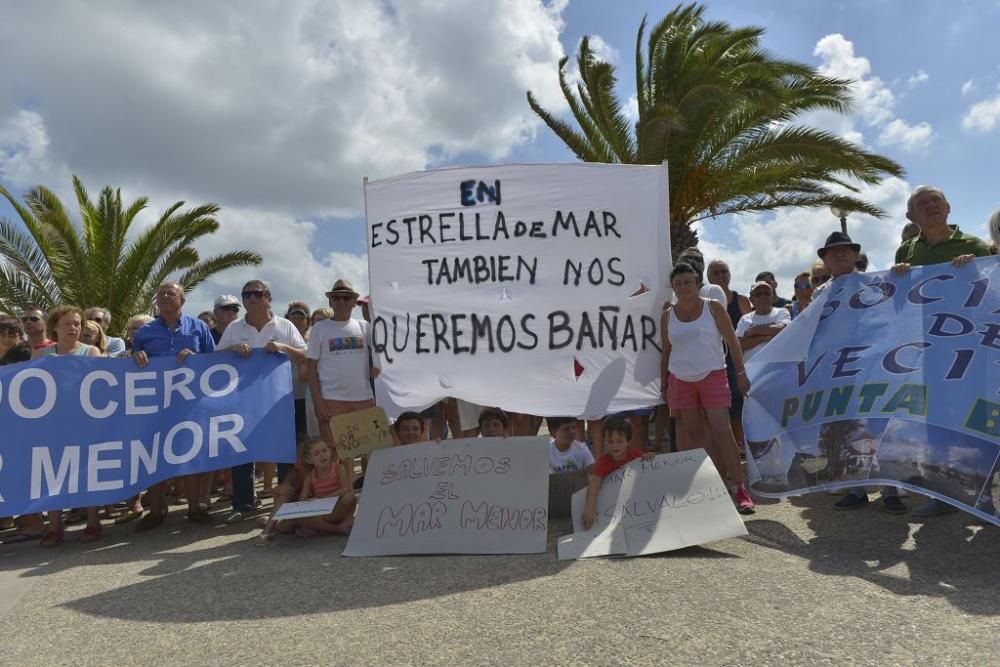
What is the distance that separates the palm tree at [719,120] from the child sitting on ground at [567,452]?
656 cm

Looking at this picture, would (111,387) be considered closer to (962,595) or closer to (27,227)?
(962,595)

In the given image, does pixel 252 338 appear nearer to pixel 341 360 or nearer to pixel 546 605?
pixel 341 360

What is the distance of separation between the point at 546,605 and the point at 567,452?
79.0 inches

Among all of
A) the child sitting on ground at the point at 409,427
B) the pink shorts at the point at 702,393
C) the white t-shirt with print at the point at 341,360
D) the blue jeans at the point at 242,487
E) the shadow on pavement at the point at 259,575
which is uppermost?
the white t-shirt with print at the point at 341,360

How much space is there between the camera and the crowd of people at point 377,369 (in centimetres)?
457

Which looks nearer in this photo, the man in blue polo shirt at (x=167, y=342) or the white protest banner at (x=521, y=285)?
the white protest banner at (x=521, y=285)

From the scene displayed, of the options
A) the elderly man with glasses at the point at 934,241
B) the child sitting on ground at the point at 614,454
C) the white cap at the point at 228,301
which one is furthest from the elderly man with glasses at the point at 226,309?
the elderly man with glasses at the point at 934,241

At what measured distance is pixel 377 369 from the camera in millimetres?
4793

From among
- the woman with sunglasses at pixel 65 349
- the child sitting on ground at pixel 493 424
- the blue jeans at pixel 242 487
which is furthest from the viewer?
the blue jeans at pixel 242 487

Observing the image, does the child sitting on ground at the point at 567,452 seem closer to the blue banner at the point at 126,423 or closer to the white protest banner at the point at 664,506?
the white protest banner at the point at 664,506

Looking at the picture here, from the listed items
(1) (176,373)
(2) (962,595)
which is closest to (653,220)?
(2) (962,595)

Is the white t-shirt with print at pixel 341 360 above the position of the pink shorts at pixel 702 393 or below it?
above

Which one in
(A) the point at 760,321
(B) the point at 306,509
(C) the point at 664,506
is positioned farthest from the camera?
(A) the point at 760,321

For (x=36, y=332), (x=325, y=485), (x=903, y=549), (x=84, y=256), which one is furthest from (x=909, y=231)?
(x=84, y=256)
